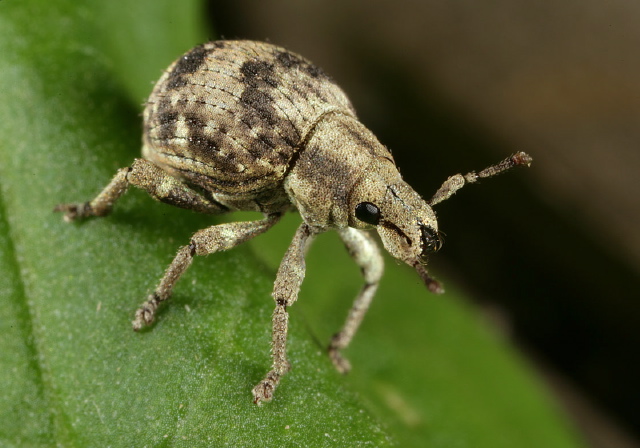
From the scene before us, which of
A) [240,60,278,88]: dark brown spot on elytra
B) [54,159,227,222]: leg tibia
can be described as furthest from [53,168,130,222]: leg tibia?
[240,60,278,88]: dark brown spot on elytra

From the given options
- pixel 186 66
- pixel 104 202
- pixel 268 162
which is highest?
pixel 186 66

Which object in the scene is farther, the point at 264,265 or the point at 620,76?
the point at 620,76

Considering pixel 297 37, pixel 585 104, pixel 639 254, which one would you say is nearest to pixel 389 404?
pixel 639 254

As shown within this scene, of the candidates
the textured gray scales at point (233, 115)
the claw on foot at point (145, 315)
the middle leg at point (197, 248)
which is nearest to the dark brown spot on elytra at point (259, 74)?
the textured gray scales at point (233, 115)

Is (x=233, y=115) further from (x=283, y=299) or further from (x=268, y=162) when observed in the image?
(x=283, y=299)

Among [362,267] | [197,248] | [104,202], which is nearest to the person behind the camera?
[197,248]

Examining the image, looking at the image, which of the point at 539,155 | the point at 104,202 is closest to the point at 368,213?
the point at 104,202

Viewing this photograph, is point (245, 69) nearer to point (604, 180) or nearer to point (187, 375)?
point (187, 375)

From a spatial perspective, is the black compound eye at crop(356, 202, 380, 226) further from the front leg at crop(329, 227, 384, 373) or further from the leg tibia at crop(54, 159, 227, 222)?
the leg tibia at crop(54, 159, 227, 222)

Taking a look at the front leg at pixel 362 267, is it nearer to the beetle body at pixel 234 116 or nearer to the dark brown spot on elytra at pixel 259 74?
the beetle body at pixel 234 116
